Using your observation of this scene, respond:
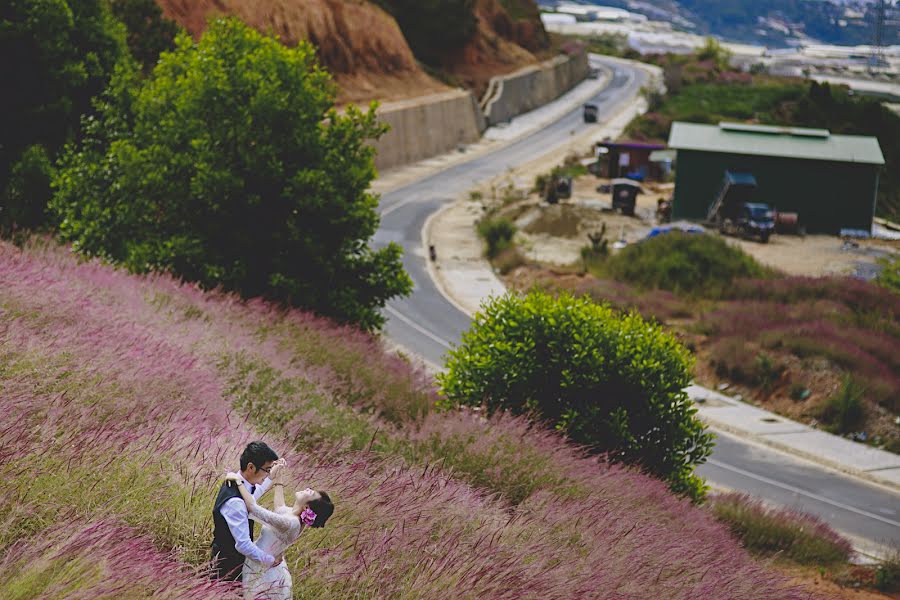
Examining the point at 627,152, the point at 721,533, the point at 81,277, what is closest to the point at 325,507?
the point at 721,533

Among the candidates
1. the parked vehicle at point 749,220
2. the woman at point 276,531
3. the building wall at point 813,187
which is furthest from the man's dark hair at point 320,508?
the building wall at point 813,187

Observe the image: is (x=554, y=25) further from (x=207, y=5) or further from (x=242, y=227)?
(x=242, y=227)

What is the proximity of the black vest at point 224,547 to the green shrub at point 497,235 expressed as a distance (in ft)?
120

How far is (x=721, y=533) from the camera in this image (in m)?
12.4

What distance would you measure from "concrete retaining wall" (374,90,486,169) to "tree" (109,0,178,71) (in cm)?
1919

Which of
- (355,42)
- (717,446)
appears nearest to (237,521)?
(717,446)

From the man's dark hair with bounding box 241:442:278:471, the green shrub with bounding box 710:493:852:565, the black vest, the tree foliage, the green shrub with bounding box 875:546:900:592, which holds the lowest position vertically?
the green shrub with bounding box 875:546:900:592

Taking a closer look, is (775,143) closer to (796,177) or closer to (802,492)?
(796,177)

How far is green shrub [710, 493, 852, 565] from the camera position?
51.5ft

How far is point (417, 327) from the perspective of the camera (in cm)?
3278

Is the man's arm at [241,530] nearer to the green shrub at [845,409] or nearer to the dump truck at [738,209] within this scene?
the green shrub at [845,409]

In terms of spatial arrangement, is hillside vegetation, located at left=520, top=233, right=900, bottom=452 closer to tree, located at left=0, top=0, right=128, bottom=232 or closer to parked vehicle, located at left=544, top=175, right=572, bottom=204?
tree, located at left=0, top=0, right=128, bottom=232

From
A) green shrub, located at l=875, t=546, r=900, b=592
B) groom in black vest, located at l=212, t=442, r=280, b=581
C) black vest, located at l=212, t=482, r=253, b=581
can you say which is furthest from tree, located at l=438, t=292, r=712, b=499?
black vest, located at l=212, t=482, r=253, b=581

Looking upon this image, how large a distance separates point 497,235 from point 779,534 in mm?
28734
